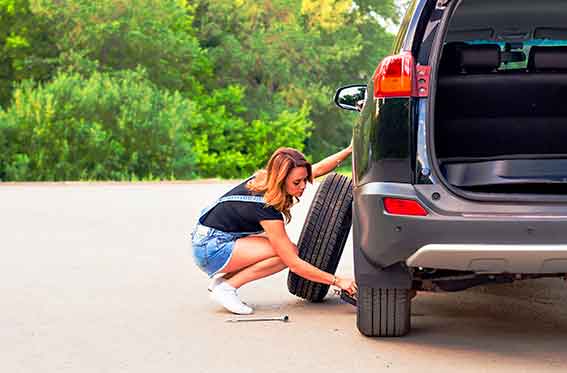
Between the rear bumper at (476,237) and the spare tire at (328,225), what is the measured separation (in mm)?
1696

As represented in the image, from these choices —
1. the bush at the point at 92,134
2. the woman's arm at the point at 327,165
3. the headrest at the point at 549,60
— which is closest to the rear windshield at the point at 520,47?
the headrest at the point at 549,60

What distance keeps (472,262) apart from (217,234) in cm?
225

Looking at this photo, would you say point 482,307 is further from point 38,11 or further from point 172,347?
point 38,11

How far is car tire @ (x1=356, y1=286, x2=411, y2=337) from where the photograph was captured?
618cm

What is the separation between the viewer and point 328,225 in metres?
7.39

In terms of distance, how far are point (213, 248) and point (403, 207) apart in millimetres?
1990

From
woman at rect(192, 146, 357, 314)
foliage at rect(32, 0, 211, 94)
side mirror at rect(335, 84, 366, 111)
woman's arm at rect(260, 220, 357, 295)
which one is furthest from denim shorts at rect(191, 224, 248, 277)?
foliage at rect(32, 0, 211, 94)

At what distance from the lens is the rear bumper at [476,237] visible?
17.8 feet

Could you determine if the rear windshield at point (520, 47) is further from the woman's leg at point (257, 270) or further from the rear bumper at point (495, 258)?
the rear bumper at point (495, 258)

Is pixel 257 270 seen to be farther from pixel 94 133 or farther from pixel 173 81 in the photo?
pixel 173 81

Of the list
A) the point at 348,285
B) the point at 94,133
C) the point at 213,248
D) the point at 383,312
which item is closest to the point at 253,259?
the point at 213,248

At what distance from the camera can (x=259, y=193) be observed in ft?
23.7

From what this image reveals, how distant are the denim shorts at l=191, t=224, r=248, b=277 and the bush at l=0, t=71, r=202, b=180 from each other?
83.5ft

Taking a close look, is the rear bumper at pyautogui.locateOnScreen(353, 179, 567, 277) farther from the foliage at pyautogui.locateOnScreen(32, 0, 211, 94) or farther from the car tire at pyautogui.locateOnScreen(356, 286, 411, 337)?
the foliage at pyautogui.locateOnScreen(32, 0, 211, 94)
